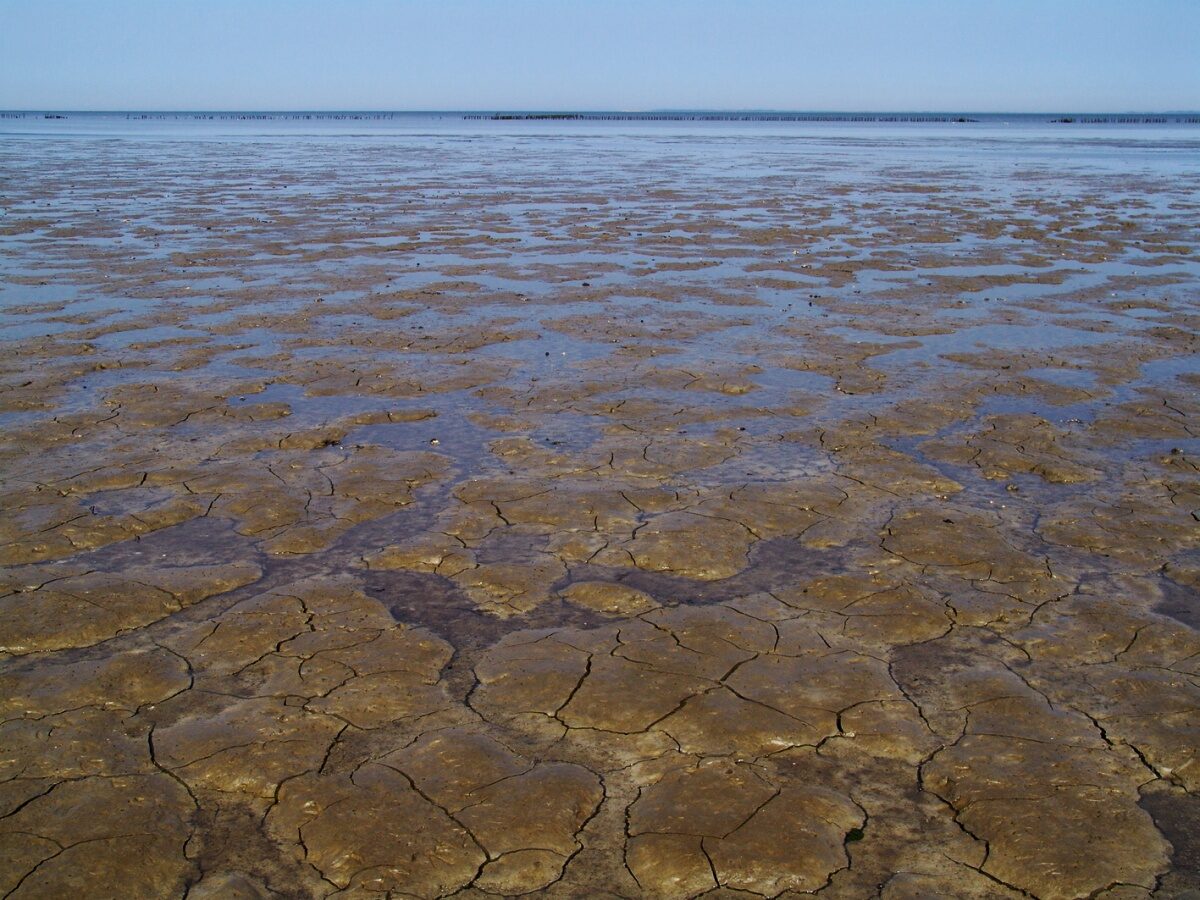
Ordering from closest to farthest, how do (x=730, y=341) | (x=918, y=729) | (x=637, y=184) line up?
1. (x=918, y=729)
2. (x=730, y=341)
3. (x=637, y=184)

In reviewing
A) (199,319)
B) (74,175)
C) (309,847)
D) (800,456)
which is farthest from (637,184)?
(309,847)

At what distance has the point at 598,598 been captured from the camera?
16.7ft

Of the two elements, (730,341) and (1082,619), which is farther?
(730,341)

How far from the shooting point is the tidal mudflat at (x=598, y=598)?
11.0 ft

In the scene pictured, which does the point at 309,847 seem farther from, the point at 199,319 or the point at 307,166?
the point at 307,166

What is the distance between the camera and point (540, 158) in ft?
161

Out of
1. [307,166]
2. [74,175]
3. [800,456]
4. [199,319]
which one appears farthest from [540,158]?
[800,456]

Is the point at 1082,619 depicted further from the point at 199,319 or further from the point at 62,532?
the point at 199,319

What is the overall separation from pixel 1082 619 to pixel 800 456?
2680 millimetres

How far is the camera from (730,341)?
35.8 feet

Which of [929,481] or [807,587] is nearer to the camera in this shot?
[807,587]

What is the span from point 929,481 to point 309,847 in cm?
496

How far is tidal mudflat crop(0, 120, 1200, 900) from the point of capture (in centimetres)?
335

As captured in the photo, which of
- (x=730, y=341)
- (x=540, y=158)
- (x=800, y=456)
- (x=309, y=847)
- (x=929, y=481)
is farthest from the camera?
(x=540, y=158)
